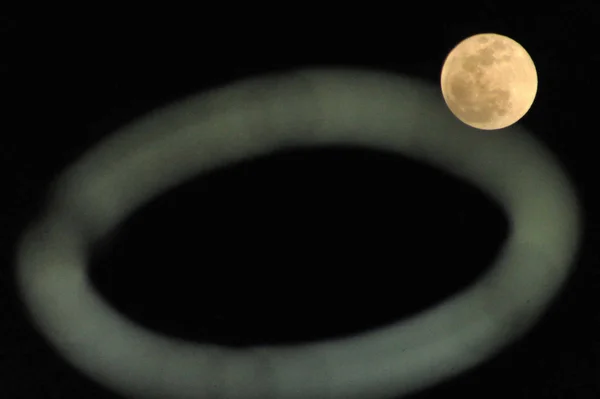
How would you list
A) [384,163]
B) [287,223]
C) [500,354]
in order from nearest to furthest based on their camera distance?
[500,354] < [384,163] < [287,223]

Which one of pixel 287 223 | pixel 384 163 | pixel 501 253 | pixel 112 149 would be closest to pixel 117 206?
pixel 112 149

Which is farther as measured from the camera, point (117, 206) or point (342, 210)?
point (342, 210)

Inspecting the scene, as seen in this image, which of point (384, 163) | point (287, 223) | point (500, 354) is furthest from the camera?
point (287, 223)

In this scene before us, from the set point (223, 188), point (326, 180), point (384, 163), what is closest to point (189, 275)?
point (223, 188)

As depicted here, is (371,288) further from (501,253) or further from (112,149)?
(112,149)

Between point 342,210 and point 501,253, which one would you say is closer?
point 501,253

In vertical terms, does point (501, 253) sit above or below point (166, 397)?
above

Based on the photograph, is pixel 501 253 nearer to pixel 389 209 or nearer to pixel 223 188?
pixel 389 209

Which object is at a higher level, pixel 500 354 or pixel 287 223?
pixel 287 223

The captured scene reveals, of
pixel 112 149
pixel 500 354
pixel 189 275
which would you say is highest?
pixel 112 149
